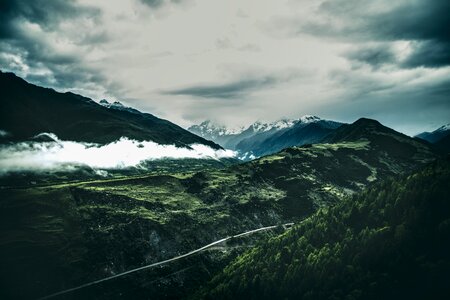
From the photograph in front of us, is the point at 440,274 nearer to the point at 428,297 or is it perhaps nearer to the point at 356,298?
the point at 428,297

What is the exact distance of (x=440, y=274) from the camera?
193 m

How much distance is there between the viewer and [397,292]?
7717 inches

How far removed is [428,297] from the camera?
184000 mm

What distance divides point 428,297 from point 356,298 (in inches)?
1400

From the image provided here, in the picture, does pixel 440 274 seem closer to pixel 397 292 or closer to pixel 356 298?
pixel 397 292

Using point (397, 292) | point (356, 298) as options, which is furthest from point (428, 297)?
point (356, 298)

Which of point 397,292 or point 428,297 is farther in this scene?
point 397,292

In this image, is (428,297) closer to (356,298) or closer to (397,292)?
(397,292)

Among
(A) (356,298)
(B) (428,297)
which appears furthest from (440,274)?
(A) (356,298)

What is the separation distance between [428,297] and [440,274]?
54.9ft

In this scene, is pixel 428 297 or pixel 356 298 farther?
pixel 356 298

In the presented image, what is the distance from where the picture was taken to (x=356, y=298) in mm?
199625
